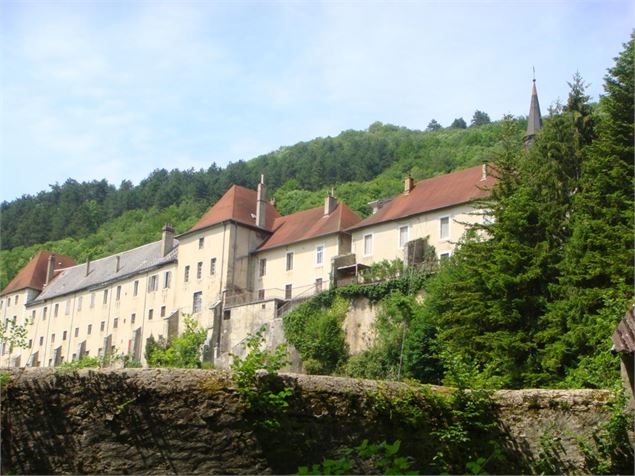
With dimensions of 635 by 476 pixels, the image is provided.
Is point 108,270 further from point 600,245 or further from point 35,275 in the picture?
point 600,245

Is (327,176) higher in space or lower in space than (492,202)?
higher

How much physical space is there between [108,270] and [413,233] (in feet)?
109

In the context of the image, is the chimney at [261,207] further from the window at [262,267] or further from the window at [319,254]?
the window at [319,254]

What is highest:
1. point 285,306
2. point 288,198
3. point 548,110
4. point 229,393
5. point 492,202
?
point 288,198

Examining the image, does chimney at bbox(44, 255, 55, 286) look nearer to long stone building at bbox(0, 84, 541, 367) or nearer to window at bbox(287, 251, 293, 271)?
long stone building at bbox(0, 84, 541, 367)

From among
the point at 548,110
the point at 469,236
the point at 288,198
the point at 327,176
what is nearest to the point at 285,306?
the point at 469,236

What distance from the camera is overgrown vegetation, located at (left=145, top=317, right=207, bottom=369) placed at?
47.6m

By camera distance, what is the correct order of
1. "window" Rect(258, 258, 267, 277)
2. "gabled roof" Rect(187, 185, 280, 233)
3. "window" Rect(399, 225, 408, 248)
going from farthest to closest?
"gabled roof" Rect(187, 185, 280, 233)
"window" Rect(258, 258, 267, 277)
"window" Rect(399, 225, 408, 248)

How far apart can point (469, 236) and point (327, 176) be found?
83.2m

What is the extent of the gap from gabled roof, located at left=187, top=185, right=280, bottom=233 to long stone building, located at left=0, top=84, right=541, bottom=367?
0.32 feet

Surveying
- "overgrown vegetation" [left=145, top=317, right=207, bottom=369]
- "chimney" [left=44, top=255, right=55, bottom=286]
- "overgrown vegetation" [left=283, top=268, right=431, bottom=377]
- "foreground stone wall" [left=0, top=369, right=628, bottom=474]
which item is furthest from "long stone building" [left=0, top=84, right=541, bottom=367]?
"foreground stone wall" [left=0, top=369, right=628, bottom=474]

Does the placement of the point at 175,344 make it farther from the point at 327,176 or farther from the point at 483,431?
the point at 327,176

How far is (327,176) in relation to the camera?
119438 millimetres

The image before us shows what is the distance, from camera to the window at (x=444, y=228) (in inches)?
1880
